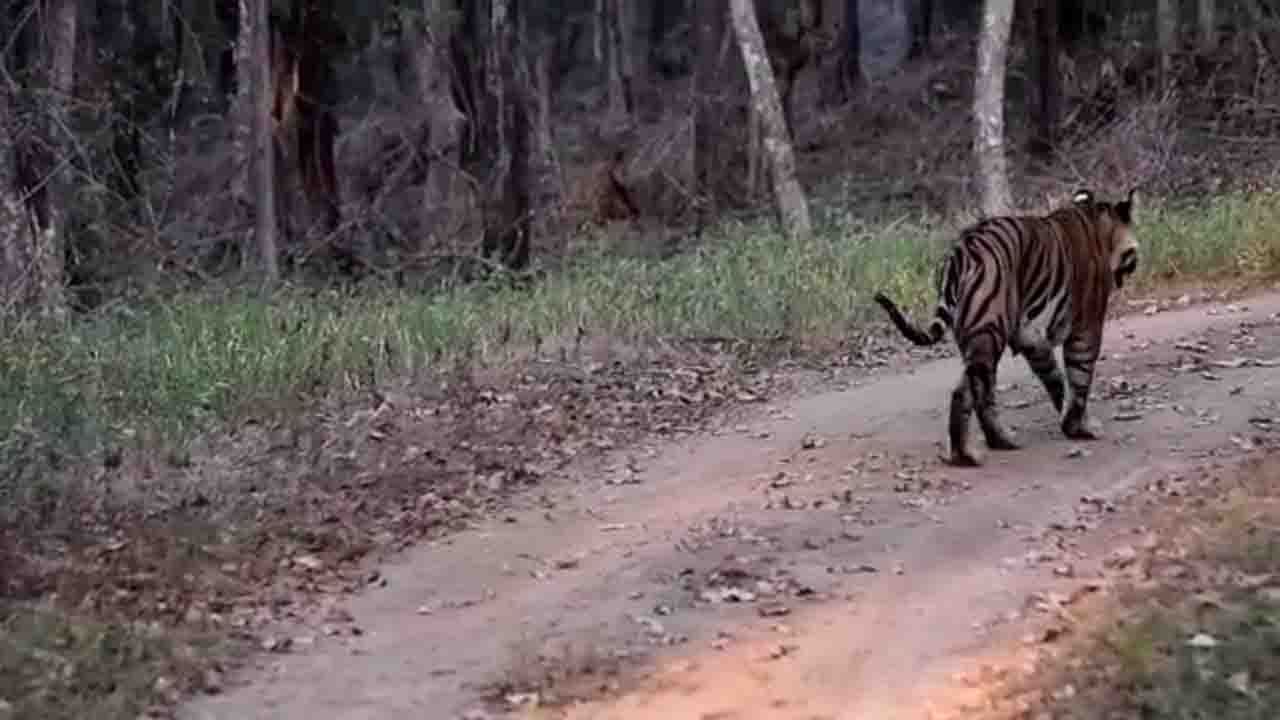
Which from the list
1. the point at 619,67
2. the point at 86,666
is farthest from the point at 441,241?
the point at 86,666

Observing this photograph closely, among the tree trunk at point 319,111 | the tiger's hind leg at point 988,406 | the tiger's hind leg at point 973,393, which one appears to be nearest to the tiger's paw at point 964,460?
the tiger's hind leg at point 973,393

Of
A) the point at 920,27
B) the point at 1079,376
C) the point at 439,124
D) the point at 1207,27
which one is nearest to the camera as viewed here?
the point at 1079,376

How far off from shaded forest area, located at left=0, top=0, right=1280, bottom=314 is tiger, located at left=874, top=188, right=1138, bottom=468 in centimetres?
813

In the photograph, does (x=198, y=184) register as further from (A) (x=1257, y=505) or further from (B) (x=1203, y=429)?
(A) (x=1257, y=505)

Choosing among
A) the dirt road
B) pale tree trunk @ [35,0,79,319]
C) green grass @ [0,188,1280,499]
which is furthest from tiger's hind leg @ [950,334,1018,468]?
pale tree trunk @ [35,0,79,319]

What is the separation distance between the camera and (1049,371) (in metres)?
12.3

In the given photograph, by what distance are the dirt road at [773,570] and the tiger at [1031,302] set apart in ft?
1.10

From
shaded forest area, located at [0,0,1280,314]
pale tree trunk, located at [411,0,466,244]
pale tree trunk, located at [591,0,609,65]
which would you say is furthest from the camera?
pale tree trunk, located at [591,0,609,65]

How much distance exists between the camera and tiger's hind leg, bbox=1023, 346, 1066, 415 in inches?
483

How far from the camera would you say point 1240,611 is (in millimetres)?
6996

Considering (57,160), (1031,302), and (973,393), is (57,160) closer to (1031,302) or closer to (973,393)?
(973,393)

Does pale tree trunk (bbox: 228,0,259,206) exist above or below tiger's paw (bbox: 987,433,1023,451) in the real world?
above

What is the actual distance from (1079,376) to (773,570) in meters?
3.45

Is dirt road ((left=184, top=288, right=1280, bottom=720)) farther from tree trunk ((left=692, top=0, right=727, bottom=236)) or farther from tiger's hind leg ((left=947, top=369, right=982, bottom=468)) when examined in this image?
tree trunk ((left=692, top=0, right=727, bottom=236))
